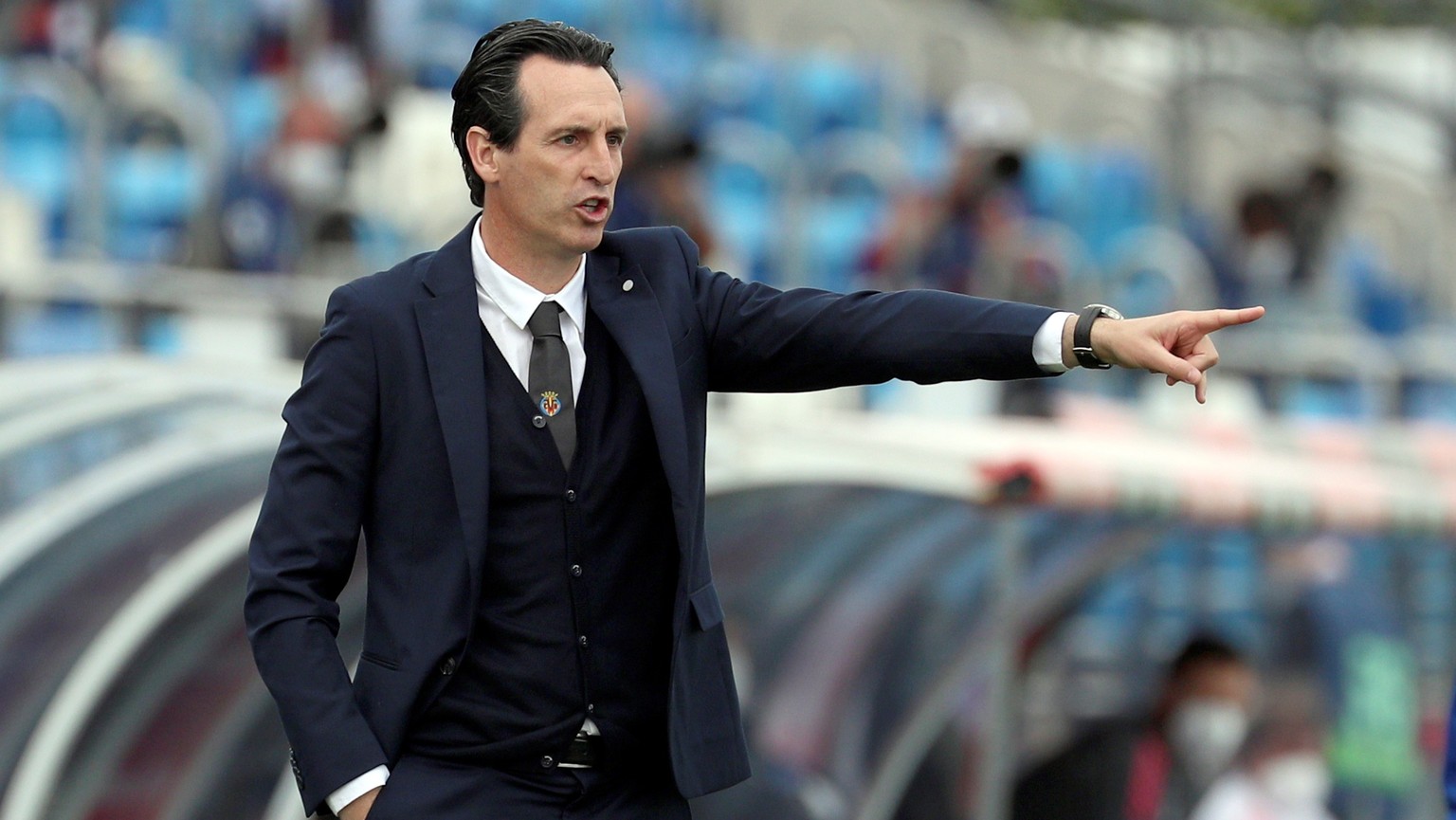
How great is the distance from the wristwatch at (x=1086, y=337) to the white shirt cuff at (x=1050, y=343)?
0.9 inches

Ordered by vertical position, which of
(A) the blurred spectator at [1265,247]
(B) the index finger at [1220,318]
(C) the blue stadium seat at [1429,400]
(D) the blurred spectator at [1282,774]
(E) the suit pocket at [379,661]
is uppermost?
(B) the index finger at [1220,318]

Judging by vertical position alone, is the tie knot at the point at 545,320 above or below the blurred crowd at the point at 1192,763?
above

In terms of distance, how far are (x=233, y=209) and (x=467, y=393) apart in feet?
16.3

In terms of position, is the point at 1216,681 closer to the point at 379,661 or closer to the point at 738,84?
the point at 379,661

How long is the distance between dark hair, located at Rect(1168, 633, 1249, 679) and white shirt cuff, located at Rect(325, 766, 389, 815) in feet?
15.3

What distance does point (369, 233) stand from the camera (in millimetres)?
7672

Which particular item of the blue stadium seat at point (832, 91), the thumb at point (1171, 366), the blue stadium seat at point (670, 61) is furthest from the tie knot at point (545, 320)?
the blue stadium seat at point (832, 91)

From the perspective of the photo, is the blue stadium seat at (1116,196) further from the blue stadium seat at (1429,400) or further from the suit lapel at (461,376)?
the suit lapel at (461,376)

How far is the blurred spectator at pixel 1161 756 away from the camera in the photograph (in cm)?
680

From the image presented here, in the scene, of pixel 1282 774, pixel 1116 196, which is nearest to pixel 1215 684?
pixel 1282 774

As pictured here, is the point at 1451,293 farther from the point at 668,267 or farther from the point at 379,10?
the point at 668,267

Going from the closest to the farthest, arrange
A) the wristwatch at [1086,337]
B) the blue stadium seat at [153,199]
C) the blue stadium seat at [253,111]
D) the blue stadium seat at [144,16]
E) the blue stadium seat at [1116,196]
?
the wristwatch at [1086,337] → the blue stadium seat at [153,199] → the blue stadium seat at [253,111] → the blue stadium seat at [144,16] → the blue stadium seat at [1116,196]

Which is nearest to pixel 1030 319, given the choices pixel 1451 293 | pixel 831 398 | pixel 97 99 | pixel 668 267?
pixel 668 267

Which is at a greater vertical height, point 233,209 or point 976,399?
point 233,209
